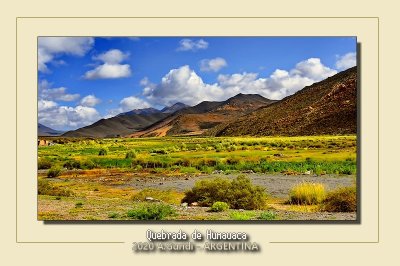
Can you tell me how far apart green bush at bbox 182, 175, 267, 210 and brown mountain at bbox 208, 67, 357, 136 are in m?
1.11

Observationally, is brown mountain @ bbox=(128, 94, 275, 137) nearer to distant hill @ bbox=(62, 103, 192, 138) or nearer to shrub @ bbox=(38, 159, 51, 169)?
distant hill @ bbox=(62, 103, 192, 138)

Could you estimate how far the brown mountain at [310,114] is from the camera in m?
10.5

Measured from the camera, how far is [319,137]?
1121 centimetres

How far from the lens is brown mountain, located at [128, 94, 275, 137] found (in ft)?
36.3

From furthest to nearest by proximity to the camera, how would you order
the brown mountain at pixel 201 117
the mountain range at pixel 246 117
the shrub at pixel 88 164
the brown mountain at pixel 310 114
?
the brown mountain at pixel 201 117, the mountain range at pixel 246 117, the shrub at pixel 88 164, the brown mountain at pixel 310 114

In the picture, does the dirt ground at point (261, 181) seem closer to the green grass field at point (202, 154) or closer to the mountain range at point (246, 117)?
the green grass field at point (202, 154)

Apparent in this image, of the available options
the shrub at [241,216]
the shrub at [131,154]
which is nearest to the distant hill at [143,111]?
the shrub at [131,154]

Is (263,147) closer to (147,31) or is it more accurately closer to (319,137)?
(319,137)

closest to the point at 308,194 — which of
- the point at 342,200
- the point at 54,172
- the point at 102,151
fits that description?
the point at 342,200

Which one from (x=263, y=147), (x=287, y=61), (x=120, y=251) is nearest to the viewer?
(x=120, y=251)

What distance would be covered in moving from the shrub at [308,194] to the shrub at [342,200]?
0.54 ft
